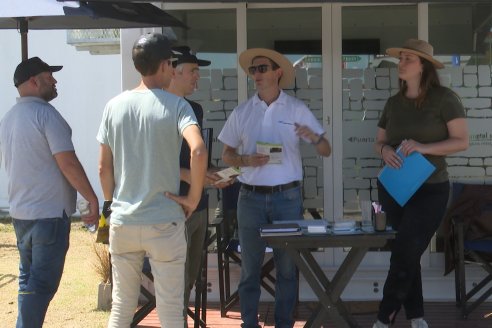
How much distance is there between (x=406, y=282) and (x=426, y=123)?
93 centimetres

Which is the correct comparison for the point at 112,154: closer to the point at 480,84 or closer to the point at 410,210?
the point at 410,210

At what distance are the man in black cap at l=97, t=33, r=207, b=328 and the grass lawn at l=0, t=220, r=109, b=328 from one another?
2.01m

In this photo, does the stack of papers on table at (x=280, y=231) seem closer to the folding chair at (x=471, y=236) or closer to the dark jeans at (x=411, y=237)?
the dark jeans at (x=411, y=237)

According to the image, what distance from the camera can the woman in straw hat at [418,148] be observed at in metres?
4.64

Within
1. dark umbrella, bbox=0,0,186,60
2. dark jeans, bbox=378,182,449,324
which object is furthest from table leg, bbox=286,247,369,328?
dark umbrella, bbox=0,0,186,60

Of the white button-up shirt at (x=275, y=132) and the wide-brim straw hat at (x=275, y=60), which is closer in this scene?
the white button-up shirt at (x=275, y=132)

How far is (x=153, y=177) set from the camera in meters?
3.60

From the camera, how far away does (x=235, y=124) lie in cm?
490

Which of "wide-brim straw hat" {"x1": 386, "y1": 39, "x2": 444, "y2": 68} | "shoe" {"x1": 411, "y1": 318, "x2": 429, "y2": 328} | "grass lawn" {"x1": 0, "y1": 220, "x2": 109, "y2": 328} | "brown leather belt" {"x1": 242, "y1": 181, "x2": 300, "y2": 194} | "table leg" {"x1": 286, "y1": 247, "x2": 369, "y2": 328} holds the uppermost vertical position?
"wide-brim straw hat" {"x1": 386, "y1": 39, "x2": 444, "y2": 68}

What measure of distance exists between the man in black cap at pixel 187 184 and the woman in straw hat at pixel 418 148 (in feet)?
3.62

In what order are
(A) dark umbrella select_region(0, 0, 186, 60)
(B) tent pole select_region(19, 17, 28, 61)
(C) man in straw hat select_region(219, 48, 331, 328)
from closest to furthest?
(A) dark umbrella select_region(0, 0, 186, 60)
(C) man in straw hat select_region(219, 48, 331, 328)
(B) tent pole select_region(19, 17, 28, 61)

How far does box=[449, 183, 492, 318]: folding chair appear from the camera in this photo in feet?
17.5

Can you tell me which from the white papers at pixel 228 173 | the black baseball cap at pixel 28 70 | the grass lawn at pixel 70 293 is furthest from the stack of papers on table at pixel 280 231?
the grass lawn at pixel 70 293

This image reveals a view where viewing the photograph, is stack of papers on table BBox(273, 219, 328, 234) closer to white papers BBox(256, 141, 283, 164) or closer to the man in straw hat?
the man in straw hat
